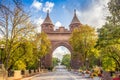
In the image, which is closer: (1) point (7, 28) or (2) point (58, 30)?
(1) point (7, 28)

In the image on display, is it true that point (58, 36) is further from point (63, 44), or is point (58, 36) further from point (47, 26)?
point (47, 26)

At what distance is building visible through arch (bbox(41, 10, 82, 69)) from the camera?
107 meters

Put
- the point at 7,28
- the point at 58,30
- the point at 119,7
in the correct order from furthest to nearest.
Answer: the point at 58,30 → the point at 7,28 → the point at 119,7

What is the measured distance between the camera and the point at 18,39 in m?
34.8

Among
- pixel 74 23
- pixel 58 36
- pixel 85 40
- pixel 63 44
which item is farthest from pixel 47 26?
pixel 85 40

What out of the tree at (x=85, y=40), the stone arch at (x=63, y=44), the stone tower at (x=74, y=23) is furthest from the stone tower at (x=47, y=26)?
the tree at (x=85, y=40)

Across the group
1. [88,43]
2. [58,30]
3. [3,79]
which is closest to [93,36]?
[88,43]

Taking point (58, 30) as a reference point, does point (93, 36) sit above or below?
below

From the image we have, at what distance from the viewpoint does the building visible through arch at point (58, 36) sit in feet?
351

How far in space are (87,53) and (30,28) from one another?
30.2 meters

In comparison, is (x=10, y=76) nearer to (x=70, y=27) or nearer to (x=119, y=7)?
(x=119, y=7)

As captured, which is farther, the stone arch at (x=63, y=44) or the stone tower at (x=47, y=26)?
the stone tower at (x=47, y=26)

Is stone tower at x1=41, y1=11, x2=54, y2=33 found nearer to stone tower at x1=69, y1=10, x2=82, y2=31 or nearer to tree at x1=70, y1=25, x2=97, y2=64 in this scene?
stone tower at x1=69, y1=10, x2=82, y2=31

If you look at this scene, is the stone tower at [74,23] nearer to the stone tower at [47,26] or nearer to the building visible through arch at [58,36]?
the building visible through arch at [58,36]
